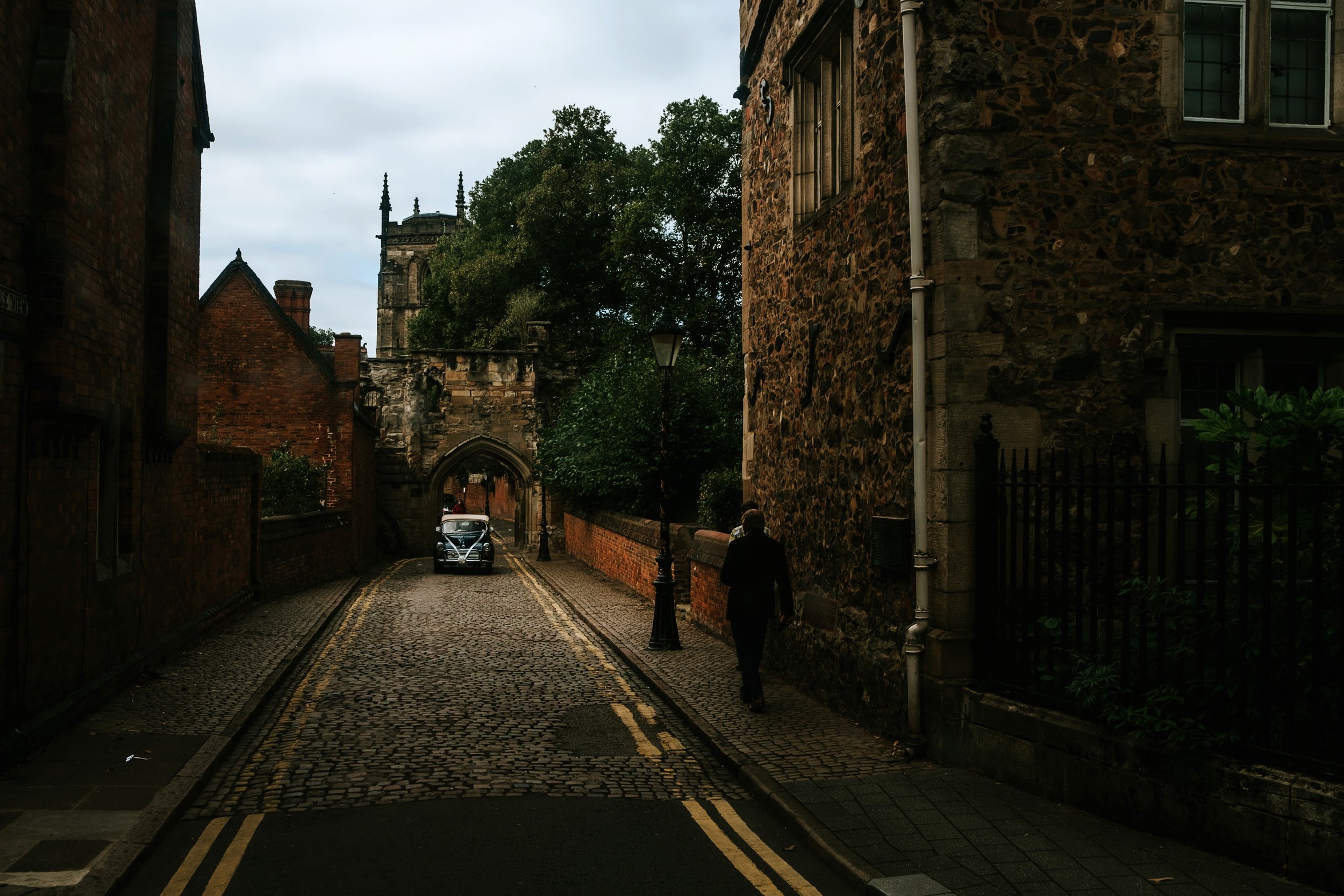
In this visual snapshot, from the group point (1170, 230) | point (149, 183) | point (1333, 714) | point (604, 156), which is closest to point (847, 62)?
point (1170, 230)

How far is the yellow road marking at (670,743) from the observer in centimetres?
809

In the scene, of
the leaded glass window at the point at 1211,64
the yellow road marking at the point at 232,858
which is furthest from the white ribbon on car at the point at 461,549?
the leaded glass window at the point at 1211,64

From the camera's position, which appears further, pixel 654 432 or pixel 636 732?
pixel 654 432

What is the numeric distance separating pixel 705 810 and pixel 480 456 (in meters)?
31.9

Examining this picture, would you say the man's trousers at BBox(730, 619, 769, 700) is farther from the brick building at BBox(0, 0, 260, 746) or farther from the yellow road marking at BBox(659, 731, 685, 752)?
the brick building at BBox(0, 0, 260, 746)

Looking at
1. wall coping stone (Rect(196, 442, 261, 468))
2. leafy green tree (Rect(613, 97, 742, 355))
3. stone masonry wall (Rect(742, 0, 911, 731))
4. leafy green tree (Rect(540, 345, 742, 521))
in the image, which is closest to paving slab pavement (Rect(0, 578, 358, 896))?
wall coping stone (Rect(196, 442, 261, 468))

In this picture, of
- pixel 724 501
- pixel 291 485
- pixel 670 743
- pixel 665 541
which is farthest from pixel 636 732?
pixel 291 485

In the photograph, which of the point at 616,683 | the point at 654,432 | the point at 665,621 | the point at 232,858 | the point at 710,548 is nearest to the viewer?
the point at 232,858

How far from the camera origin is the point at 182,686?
10016 millimetres

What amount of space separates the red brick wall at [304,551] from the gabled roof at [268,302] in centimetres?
481

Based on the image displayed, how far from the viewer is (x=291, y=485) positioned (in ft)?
86.6

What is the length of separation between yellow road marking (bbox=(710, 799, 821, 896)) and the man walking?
2.45 meters

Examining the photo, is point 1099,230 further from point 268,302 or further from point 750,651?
point 268,302

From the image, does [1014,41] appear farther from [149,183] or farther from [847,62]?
[149,183]
